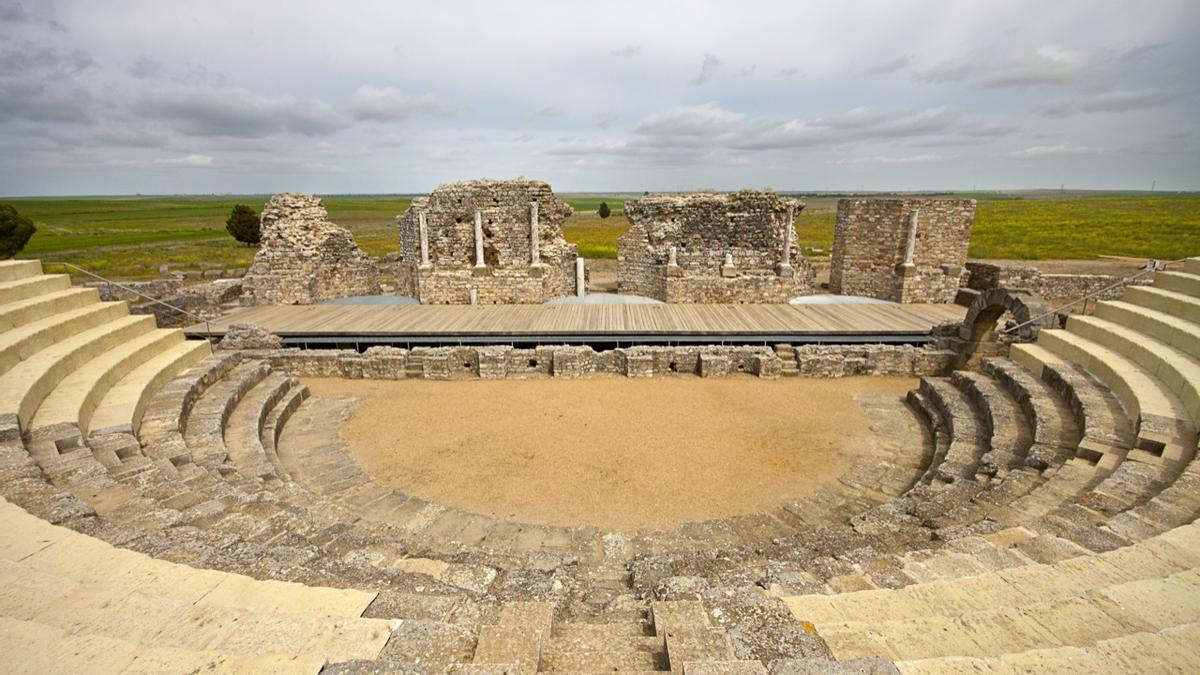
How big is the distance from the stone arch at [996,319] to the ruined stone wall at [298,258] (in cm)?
1925

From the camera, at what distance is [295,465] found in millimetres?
8664

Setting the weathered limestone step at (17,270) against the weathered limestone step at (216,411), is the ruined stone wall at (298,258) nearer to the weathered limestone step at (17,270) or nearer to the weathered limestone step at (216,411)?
the weathered limestone step at (216,411)

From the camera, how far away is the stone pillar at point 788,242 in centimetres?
1772

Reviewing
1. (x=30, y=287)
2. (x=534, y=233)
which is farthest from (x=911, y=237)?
(x=30, y=287)

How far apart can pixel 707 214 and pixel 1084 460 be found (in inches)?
537

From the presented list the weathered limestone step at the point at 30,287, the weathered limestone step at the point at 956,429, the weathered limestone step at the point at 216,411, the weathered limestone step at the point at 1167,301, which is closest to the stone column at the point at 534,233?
the weathered limestone step at the point at 216,411

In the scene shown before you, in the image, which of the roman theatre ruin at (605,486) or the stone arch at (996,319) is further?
the stone arch at (996,319)

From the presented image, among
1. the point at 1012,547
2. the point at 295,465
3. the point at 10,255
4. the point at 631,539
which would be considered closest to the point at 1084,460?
the point at 1012,547

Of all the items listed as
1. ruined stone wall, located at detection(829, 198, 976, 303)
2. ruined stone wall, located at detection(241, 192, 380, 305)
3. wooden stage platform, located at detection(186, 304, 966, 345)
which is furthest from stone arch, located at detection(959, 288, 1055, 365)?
ruined stone wall, located at detection(241, 192, 380, 305)

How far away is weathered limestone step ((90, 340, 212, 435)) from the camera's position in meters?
7.32

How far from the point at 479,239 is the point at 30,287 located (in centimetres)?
Answer: 1069

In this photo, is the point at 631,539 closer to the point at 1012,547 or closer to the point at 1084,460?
the point at 1012,547

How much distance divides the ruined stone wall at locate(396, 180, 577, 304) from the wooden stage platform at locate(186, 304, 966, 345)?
1.31 metres

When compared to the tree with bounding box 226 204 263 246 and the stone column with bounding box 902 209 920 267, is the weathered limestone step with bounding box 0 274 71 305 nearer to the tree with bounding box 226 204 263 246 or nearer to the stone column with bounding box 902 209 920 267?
the stone column with bounding box 902 209 920 267
